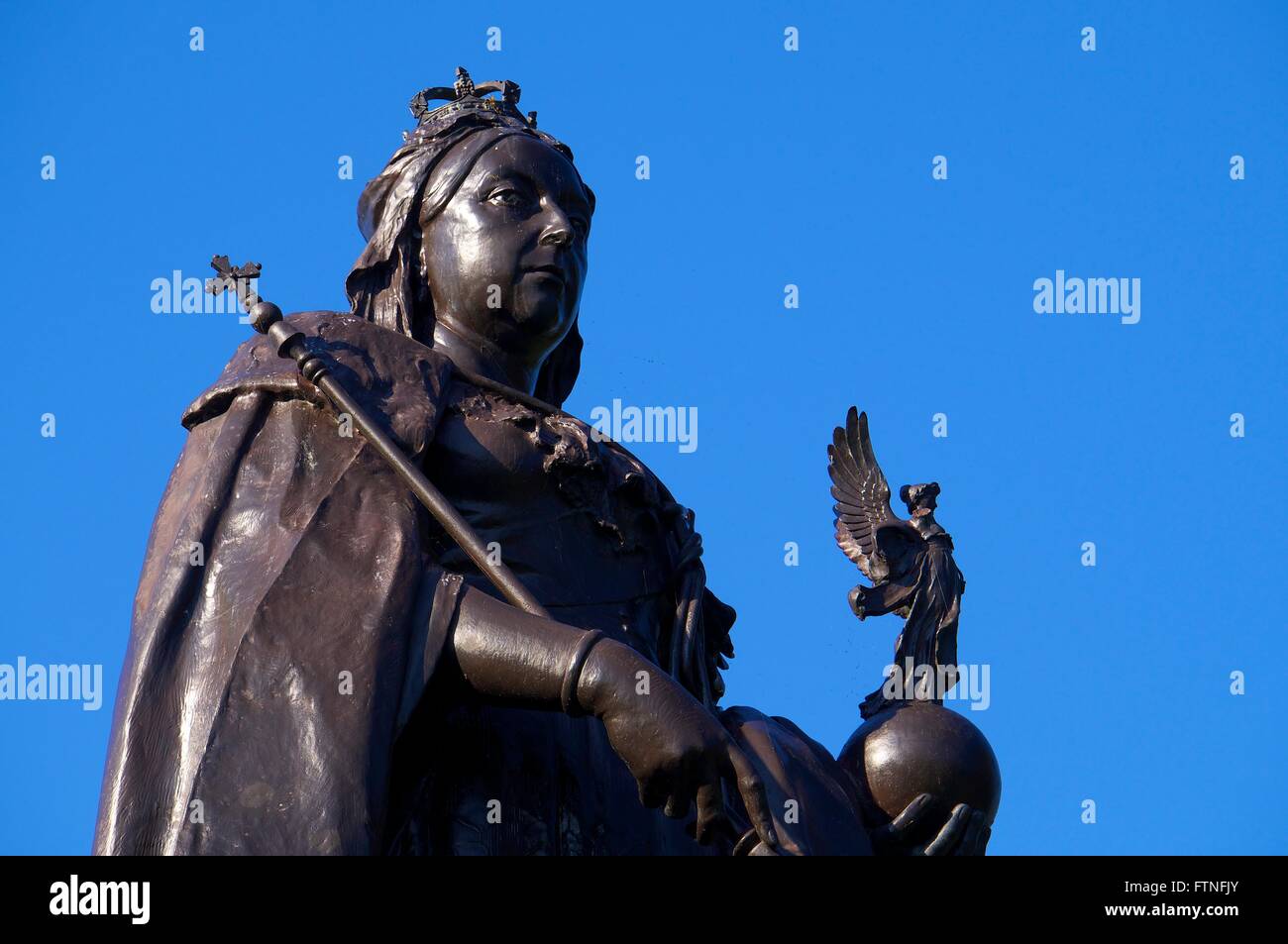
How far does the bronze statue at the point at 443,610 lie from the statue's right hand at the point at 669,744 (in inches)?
0.5

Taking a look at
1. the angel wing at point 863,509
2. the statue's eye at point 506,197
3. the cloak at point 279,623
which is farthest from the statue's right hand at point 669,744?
the statue's eye at point 506,197

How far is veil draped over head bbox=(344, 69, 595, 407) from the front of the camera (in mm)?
16969

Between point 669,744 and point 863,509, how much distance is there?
A: 10.0ft

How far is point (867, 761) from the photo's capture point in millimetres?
15742

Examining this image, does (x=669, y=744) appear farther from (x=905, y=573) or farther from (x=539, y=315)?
(x=539, y=315)

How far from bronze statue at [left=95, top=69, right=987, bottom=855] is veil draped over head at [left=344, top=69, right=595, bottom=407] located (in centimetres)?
2

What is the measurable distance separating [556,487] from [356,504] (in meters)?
1.21

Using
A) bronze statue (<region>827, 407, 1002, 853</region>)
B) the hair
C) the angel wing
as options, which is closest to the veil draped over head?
the hair

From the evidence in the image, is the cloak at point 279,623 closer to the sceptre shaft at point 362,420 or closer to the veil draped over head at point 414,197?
the sceptre shaft at point 362,420

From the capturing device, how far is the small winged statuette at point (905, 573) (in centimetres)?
1616

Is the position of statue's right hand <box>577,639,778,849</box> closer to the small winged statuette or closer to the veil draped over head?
the small winged statuette

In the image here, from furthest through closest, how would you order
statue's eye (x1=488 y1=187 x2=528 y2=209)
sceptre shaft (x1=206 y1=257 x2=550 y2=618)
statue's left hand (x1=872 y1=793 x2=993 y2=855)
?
statue's eye (x1=488 y1=187 x2=528 y2=209) → statue's left hand (x1=872 y1=793 x2=993 y2=855) → sceptre shaft (x1=206 y1=257 x2=550 y2=618)

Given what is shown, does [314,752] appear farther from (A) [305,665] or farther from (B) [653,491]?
(B) [653,491]
